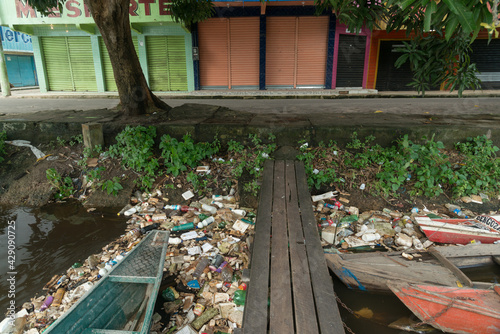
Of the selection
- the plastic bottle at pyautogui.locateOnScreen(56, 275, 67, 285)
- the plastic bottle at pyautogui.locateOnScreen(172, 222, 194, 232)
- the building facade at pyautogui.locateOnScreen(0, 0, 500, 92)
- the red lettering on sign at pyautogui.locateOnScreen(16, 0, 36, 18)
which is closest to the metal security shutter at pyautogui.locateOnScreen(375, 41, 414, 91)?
the building facade at pyautogui.locateOnScreen(0, 0, 500, 92)

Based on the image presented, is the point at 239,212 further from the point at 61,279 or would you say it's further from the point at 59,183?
the point at 59,183

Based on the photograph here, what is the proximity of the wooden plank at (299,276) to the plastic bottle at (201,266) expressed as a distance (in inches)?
39.1

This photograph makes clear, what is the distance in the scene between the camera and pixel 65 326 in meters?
2.07

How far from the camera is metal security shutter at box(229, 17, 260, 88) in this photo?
12.9 m

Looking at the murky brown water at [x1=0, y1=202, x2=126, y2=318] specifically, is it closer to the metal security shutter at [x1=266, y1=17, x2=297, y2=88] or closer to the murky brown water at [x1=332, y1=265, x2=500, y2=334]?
the murky brown water at [x1=332, y1=265, x2=500, y2=334]

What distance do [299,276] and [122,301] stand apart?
1.50 meters

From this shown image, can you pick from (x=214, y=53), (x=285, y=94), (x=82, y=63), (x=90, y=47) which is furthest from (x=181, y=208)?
(x=82, y=63)

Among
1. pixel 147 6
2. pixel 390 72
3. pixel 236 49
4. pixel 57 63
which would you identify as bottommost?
pixel 390 72

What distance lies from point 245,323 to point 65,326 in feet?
4.10

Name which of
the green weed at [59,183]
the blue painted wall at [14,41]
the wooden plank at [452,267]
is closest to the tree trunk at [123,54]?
the green weed at [59,183]

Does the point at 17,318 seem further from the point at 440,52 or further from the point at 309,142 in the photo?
the point at 440,52

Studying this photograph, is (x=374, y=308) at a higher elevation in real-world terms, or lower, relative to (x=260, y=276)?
lower

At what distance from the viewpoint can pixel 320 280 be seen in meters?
2.10

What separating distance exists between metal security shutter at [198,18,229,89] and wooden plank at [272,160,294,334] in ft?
36.7
